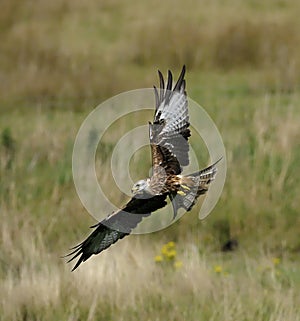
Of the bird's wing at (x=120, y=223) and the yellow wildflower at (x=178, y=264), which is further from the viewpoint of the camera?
the yellow wildflower at (x=178, y=264)

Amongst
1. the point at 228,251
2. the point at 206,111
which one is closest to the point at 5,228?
the point at 228,251

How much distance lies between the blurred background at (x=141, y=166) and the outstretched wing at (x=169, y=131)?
0.83 meters

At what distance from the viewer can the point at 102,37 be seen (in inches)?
546

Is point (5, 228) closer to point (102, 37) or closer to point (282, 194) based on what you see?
point (282, 194)

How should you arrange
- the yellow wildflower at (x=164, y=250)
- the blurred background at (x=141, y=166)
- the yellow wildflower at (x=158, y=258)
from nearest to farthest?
the blurred background at (x=141, y=166)
the yellow wildflower at (x=158, y=258)
the yellow wildflower at (x=164, y=250)

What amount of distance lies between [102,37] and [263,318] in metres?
8.45

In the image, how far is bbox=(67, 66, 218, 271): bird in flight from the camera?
5469 millimetres

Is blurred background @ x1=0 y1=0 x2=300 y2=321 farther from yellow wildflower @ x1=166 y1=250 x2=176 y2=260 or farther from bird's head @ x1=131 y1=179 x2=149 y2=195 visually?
bird's head @ x1=131 y1=179 x2=149 y2=195

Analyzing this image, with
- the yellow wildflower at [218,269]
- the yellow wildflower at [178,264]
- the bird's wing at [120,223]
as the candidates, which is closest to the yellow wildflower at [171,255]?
the yellow wildflower at [178,264]

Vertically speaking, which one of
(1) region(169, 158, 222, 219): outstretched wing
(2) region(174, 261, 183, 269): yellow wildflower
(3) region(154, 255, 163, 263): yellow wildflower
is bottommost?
(2) region(174, 261, 183, 269): yellow wildflower

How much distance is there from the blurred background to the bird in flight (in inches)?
24.3

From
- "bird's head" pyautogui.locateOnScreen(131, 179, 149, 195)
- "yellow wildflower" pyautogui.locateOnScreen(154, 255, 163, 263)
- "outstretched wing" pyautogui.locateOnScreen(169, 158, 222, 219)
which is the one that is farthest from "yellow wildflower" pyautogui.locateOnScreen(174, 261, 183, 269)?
"bird's head" pyautogui.locateOnScreen(131, 179, 149, 195)

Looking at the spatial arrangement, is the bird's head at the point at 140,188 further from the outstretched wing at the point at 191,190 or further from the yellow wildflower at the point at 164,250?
the yellow wildflower at the point at 164,250

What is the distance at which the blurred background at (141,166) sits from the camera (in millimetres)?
6156
